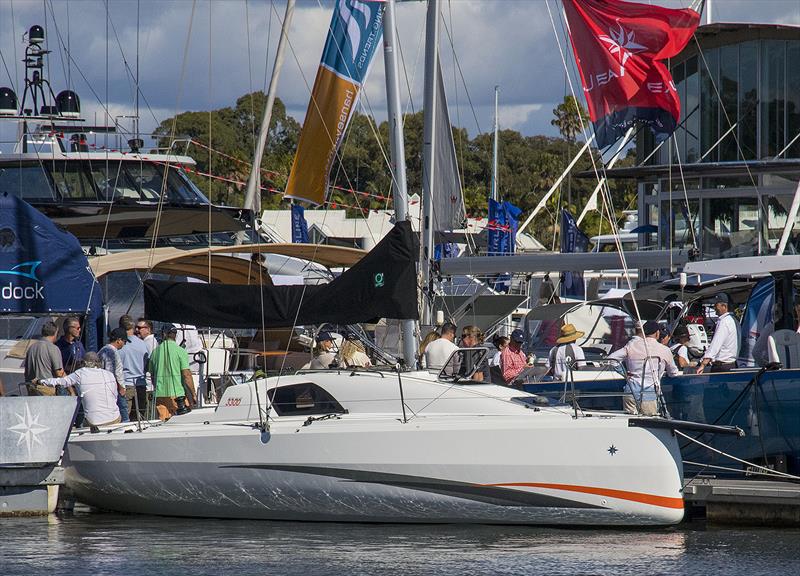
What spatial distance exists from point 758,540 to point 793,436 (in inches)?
46.7

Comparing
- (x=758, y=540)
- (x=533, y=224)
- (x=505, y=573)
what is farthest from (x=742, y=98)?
(x=533, y=224)

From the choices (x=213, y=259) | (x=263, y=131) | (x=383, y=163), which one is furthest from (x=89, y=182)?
(x=383, y=163)

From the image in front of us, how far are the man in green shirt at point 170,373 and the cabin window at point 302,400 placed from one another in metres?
2.48

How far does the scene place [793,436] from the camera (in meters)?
12.2

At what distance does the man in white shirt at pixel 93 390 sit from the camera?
46.3 feet

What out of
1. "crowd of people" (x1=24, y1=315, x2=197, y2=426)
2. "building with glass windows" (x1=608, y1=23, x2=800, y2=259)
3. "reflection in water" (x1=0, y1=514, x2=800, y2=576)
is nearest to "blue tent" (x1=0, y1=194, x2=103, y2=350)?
"crowd of people" (x1=24, y1=315, x2=197, y2=426)

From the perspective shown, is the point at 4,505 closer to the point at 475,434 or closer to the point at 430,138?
the point at 475,434

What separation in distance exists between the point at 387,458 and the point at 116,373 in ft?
15.7

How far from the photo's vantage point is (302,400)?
1302 cm

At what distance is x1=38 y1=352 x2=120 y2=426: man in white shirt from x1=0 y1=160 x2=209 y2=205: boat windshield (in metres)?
9.31

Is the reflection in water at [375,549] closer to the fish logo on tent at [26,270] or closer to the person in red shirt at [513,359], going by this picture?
the fish logo on tent at [26,270]

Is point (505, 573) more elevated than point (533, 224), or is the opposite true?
point (533, 224)

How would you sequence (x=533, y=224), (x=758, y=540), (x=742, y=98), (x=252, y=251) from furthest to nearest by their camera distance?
(x=533, y=224) → (x=742, y=98) → (x=252, y=251) → (x=758, y=540)

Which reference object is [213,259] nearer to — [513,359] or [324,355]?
[324,355]
